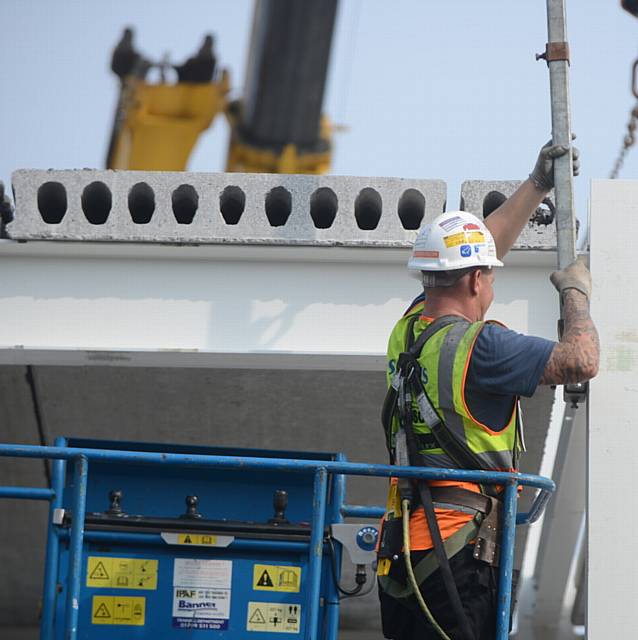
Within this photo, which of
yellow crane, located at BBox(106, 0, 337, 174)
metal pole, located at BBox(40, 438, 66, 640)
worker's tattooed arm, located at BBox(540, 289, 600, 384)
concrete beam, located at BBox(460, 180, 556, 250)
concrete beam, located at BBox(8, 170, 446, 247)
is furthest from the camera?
yellow crane, located at BBox(106, 0, 337, 174)

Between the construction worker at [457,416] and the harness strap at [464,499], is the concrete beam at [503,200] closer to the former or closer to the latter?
the construction worker at [457,416]

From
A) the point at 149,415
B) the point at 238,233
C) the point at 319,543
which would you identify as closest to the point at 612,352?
the point at 319,543

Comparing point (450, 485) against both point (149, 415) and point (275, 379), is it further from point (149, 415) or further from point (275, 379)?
point (149, 415)

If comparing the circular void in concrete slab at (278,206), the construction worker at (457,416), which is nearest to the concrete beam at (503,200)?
the circular void in concrete slab at (278,206)

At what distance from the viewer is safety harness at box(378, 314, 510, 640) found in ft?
12.6

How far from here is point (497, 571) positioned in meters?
3.93

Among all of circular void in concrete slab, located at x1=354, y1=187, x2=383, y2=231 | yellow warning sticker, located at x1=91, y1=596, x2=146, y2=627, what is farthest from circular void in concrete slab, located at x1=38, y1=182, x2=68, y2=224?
yellow warning sticker, located at x1=91, y1=596, x2=146, y2=627

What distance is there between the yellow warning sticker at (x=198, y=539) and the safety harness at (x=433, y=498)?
68cm

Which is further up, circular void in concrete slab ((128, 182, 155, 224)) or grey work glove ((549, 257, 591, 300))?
circular void in concrete slab ((128, 182, 155, 224))

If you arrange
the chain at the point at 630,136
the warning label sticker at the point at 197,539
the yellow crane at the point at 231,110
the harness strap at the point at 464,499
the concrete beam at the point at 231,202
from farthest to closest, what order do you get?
the yellow crane at the point at 231,110 → the chain at the point at 630,136 → the concrete beam at the point at 231,202 → the warning label sticker at the point at 197,539 → the harness strap at the point at 464,499

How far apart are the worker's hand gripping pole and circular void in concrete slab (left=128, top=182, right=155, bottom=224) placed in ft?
6.07

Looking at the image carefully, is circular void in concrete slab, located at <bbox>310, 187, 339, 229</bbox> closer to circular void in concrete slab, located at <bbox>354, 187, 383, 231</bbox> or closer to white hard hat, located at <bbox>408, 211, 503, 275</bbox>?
circular void in concrete slab, located at <bbox>354, 187, 383, 231</bbox>

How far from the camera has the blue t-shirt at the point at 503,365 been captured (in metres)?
3.78

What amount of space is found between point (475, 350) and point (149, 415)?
324cm
